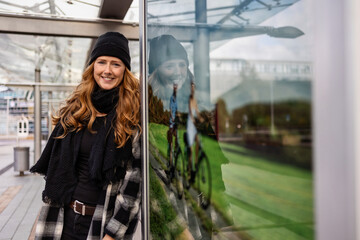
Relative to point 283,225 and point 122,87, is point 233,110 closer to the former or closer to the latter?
point 283,225

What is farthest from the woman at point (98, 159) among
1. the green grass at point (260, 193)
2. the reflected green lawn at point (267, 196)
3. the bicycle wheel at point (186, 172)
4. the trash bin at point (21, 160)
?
the trash bin at point (21, 160)

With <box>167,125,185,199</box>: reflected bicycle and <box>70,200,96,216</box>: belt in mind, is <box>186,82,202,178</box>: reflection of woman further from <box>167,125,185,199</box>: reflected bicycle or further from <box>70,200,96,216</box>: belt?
<box>70,200,96,216</box>: belt

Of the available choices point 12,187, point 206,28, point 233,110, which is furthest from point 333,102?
point 12,187

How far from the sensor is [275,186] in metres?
0.64

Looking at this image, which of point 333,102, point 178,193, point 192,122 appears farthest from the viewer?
point 178,193

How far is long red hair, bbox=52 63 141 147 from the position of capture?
1.74 m

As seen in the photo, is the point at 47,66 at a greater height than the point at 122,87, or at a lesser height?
greater

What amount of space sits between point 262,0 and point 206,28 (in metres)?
0.31

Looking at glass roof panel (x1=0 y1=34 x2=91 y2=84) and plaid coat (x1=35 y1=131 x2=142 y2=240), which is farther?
glass roof panel (x1=0 y1=34 x2=91 y2=84)

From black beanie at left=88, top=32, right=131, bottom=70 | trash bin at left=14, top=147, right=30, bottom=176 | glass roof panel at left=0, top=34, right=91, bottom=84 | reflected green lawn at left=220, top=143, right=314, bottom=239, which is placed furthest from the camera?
trash bin at left=14, top=147, right=30, bottom=176

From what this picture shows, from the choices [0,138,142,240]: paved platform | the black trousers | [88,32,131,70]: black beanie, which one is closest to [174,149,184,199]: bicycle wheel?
the black trousers

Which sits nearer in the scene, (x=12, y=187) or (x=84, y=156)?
(x=84, y=156)

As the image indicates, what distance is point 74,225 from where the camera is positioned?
171cm

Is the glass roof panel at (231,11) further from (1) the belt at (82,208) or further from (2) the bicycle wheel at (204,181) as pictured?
(1) the belt at (82,208)
